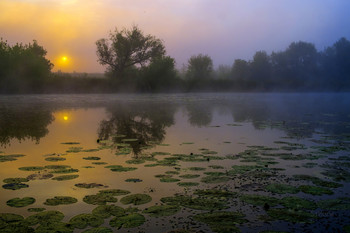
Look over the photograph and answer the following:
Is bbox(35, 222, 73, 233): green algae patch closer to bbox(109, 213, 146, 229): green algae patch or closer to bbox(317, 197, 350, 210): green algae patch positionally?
bbox(109, 213, 146, 229): green algae patch

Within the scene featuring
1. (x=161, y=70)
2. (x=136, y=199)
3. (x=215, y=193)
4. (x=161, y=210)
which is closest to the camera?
(x=161, y=210)

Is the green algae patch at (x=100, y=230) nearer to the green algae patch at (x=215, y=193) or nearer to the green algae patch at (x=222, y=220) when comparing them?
the green algae patch at (x=222, y=220)

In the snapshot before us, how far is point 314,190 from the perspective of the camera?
182 inches

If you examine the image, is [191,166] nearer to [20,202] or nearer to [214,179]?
[214,179]

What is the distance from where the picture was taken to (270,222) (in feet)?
11.6

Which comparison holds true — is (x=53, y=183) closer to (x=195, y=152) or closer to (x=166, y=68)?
(x=195, y=152)

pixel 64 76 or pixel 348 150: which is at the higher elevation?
pixel 64 76

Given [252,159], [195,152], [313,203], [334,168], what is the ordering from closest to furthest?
[313,203] → [334,168] → [252,159] → [195,152]

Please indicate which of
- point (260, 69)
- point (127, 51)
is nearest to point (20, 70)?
point (127, 51)

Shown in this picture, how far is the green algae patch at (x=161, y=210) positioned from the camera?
12.2 ft

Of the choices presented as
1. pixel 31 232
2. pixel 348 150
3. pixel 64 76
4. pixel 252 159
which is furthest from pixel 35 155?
pixel 64 76

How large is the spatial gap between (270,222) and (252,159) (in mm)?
3101

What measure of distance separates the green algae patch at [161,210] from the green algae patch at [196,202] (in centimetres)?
15

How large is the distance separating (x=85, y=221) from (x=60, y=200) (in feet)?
2.62
